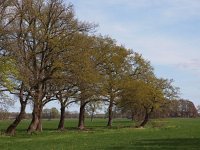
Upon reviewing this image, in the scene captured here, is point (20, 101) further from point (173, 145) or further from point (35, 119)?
point (173, 145)

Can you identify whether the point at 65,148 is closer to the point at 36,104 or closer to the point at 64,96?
the point at 36,104

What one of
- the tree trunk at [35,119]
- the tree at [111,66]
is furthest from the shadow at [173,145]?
the tree at [111,66]

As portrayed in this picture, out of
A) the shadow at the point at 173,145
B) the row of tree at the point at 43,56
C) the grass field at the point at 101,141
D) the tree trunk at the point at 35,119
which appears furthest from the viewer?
the tree trunk at the point at 35,119

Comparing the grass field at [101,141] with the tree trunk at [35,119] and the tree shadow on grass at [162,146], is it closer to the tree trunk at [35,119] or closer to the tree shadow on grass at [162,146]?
the tree shadow on grass at [162,146]

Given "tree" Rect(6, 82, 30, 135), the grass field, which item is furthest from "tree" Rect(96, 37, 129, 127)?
"tree" Rect(6, 82, 30, 135)

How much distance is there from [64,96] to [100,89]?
5.31 meters

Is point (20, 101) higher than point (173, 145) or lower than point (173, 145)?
higher

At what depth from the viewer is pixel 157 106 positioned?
90.5 meters

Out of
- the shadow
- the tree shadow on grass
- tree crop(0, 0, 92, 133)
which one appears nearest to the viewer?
the tree shadow on grass

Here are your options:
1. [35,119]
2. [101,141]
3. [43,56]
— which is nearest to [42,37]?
[43,56]

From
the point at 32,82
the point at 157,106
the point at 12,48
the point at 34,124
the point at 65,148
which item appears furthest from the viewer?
the point at 157,106

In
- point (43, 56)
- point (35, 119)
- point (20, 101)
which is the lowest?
point (35, 119)

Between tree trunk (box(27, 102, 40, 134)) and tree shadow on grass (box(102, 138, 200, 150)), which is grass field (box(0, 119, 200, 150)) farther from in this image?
tree trunk (box(27, 102, 40, 134))

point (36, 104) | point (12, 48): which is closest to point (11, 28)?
point (12, 48)
